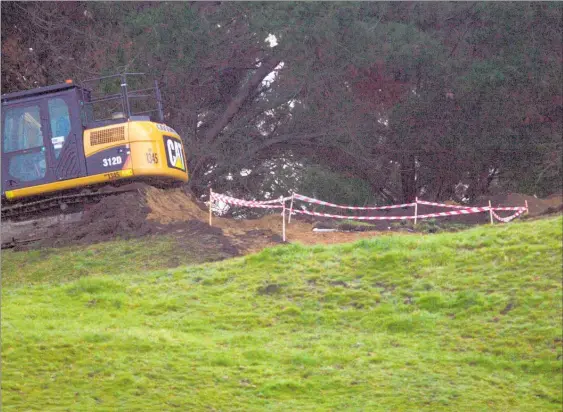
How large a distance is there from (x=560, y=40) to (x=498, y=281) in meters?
18.4

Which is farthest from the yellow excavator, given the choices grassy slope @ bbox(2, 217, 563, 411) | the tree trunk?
the tree trunk

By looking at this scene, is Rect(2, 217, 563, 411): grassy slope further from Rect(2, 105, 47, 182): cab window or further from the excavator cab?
Rect(2, 105, 47, 182): cab window


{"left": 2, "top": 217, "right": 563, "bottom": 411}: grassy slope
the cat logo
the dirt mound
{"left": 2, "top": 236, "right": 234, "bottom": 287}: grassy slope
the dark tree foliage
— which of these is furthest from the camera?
the dark tree foliage

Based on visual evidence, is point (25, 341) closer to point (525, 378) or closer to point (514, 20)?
point (525, 378)

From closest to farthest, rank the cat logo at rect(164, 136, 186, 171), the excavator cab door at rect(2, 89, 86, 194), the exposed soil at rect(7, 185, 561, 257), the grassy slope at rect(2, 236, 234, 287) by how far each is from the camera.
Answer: the grassy slope at rect(2, 236, 234, 287) → the exposed soil at rect(7, 185, 561, 257) → the excavator cab door at rect(2, 89, 86, 194) → the cat logo at rect(164, 136, 186, 171)

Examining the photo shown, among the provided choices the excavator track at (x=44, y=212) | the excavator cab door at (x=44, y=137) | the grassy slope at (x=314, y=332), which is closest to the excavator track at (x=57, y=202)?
the excavator track at (x=44, y=212)

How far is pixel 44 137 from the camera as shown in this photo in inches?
819

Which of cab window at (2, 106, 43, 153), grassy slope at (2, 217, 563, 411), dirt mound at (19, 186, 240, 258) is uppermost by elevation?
cab window at (2, 106, 43, 153)

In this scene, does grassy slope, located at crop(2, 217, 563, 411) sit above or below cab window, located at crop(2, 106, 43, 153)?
below

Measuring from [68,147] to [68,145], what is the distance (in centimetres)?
4

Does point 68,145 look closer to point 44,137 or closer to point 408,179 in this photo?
point 44,137

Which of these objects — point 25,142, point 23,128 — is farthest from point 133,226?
point 23,128

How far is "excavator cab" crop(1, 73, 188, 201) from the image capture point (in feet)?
67.3

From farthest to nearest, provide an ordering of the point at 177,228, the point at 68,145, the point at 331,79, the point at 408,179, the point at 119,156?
the point at 408,179
the point at 331,79
the point at 68,145
the point at 119,156
the point at 177,228
